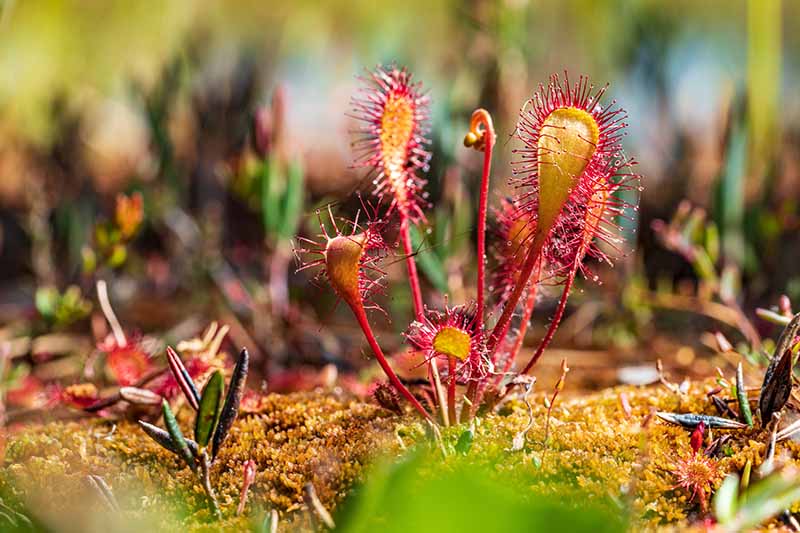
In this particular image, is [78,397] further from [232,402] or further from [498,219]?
[498,219]

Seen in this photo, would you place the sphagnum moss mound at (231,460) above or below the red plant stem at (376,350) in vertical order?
below

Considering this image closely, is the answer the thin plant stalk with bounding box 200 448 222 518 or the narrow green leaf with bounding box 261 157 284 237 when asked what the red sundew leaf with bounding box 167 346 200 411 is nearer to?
the thin plant stalk with bounding box 200 448 222 518

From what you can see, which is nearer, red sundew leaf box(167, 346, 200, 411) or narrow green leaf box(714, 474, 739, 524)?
narrow green leaf box(714, 474, 739, 524)

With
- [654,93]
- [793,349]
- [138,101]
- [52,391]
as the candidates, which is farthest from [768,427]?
[138,101]

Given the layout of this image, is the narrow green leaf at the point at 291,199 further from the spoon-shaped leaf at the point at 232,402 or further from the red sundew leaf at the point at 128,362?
the spoon-shaped leaf at the point at 232,402

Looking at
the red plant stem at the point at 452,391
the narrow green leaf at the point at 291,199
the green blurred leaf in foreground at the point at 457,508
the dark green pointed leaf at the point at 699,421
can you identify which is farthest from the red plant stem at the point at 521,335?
the narrow green leaf at the point at 291,199

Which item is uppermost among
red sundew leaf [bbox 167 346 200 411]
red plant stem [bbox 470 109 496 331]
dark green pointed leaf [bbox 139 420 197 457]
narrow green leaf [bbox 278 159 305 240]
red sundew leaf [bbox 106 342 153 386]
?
red plant stem [bbox 470 109 496 331]

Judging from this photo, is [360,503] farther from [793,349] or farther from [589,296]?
[589,296]

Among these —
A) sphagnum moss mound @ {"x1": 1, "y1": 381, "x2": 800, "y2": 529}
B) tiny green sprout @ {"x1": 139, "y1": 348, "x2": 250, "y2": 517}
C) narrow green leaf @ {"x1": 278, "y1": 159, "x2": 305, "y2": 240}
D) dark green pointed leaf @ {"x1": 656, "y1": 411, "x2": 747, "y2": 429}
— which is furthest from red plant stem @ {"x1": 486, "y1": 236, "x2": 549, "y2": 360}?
narrow green leaf @ {"x1": 278, "y1": 159, "x2": 305, "y2": 240}
